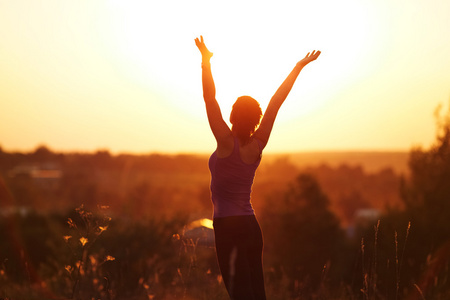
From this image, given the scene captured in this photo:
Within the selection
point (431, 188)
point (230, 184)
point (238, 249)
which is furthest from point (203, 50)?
point (431, 188)

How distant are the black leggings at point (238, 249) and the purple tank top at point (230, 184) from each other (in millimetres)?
65

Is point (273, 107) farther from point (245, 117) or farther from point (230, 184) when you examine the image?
point (230, 184)

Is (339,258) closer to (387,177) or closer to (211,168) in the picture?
(211,168)

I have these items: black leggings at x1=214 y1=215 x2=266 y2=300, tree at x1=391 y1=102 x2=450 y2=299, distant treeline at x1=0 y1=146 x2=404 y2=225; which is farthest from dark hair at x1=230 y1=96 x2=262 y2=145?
distant treeline at x1=0 y1=146 x2=404 y2=225

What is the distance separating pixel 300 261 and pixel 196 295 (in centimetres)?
2749

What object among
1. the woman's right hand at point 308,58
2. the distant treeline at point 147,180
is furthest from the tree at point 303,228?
the distant treeline at point 147,180

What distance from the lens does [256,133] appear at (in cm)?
431

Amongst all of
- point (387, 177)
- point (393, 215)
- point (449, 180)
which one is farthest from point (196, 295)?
point (387, 177)

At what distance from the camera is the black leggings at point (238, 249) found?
4.18 m

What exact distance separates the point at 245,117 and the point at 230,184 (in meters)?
0.51

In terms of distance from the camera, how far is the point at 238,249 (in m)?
4.20

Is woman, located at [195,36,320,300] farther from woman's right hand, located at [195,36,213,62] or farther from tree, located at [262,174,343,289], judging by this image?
tree, located at [262,174,343,289]

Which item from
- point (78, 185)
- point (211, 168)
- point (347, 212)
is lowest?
point (347, 212)

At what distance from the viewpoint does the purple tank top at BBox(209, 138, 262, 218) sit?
4160 mm
